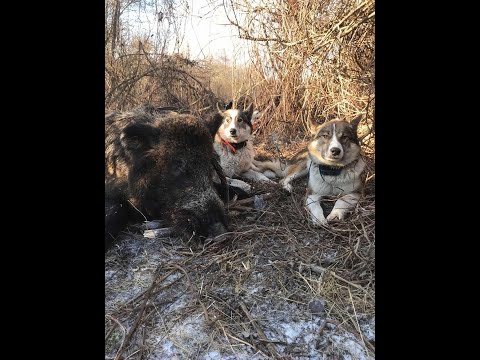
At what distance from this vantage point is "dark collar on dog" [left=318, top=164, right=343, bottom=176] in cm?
306

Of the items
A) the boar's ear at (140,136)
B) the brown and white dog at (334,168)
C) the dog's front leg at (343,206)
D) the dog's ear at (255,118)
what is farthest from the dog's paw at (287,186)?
the boar's ear at (140,136)

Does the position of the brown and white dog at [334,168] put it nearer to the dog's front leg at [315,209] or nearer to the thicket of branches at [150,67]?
the dog's front leg at [315,209]

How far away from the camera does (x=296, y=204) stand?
2904 millimetres

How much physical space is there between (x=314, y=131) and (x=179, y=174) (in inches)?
46.8

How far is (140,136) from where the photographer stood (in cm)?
273

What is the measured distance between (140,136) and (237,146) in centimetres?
118

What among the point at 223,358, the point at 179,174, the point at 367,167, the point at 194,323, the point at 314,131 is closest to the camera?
the point at 223,358

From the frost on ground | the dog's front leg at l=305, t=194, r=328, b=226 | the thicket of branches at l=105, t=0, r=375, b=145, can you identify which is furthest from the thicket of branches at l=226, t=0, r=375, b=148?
the frost on ground

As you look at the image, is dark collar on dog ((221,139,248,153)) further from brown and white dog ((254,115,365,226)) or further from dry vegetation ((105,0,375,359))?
brown and white dog ((254,115,365,226))

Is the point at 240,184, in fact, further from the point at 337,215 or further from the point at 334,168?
the point at 337,215

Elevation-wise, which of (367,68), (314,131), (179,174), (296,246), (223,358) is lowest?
(223,358)

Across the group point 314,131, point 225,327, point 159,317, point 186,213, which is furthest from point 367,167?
point 159,317

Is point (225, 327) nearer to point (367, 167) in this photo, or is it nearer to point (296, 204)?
point (296, 204)

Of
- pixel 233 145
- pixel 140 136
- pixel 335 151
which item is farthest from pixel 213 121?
pixel 335 151
